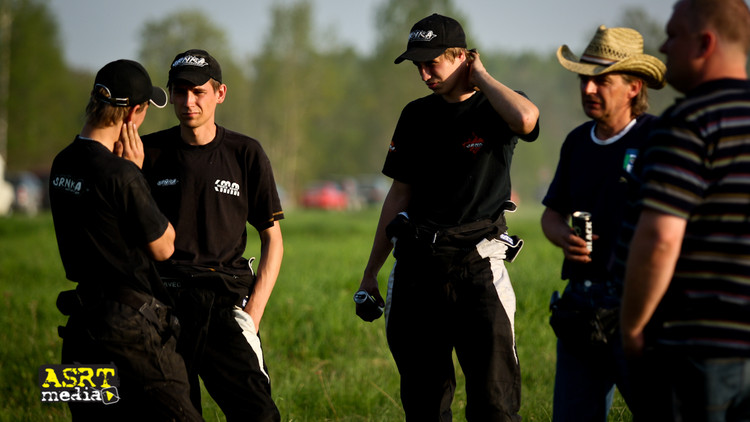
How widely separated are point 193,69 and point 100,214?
121cm

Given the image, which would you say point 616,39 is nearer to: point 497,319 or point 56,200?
point 497,319

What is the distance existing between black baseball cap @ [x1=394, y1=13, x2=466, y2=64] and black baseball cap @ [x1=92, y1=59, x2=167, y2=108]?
1402 millimetres

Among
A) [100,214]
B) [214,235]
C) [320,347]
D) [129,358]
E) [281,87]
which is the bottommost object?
[320,347]

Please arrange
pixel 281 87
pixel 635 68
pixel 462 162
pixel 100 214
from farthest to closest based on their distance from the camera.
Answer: pixel 281 87, pixel 462 162, pixel 635 68, pixel 100 214

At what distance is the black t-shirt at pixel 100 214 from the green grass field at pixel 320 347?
232 centimetres

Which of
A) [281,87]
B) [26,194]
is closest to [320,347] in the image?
[26,194]

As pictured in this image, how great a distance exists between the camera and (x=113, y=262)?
3.78 metres

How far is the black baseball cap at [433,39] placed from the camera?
4.41 metres

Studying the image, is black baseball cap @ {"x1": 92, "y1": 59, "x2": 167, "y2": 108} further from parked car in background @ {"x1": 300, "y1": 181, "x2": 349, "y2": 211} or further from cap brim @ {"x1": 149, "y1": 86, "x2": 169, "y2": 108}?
parked car in background @ {"x1": 300, "y1": 181, "x2": 349, "y2": 211}

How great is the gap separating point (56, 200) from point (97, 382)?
0.89 meters

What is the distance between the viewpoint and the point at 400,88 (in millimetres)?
64500

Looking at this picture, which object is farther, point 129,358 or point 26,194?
point 26,194

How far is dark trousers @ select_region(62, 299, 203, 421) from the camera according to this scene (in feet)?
12.3

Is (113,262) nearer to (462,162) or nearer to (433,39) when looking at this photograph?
(462,162)
